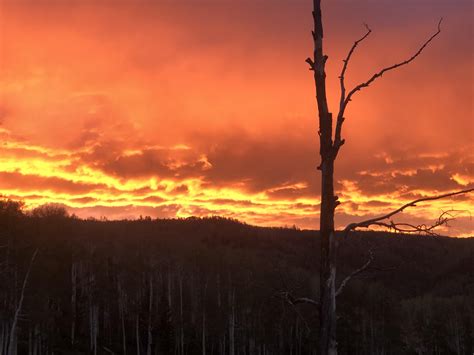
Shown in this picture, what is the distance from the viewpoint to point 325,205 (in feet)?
27.3

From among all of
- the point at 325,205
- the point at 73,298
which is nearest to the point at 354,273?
the point at 325,205

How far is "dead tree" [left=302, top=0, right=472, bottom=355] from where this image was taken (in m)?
8.02

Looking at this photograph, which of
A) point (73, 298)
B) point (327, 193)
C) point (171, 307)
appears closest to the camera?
point (327, 193)

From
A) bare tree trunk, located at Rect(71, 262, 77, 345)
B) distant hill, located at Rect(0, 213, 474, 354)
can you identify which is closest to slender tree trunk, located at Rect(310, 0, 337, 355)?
distant hill, located at Rect(0, 213, 474, 354)

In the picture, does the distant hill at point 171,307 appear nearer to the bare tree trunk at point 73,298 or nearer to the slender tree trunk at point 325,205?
the bare tree trunk at point 73,298

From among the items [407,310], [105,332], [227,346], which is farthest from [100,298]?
[407,310]

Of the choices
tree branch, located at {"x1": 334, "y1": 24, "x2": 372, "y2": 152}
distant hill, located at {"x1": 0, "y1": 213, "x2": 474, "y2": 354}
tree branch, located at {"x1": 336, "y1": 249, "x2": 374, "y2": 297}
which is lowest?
distant hill, located at {"x1": 0, "y1": 213, "x2": 474, "y2": 354}

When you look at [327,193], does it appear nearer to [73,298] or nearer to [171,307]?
[73,298]

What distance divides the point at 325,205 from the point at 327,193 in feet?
0.54

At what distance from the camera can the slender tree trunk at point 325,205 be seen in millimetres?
8008

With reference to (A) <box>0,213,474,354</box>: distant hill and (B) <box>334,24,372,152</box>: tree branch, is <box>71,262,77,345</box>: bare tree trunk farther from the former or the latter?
(B) <box>334,24,372,152</box>: tree branch

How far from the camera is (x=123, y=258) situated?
351 feet

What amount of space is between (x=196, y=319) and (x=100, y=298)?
1800 cm

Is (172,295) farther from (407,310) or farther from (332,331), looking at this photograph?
(332,331)
